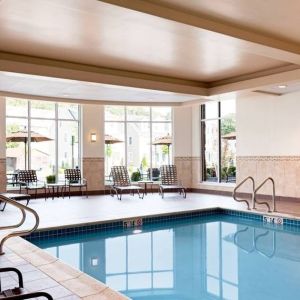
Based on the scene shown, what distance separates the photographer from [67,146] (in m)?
12.3

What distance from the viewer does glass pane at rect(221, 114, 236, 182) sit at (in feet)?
38.5

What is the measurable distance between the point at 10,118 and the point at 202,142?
6.29 meters

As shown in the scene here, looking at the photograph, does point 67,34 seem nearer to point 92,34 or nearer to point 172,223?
point 92,34

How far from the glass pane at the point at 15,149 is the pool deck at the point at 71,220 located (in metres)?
1.67

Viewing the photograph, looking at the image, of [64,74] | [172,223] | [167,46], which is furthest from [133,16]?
[172,223]

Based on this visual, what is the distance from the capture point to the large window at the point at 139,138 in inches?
510

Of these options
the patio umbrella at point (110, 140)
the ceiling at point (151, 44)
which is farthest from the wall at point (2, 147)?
the patio umbrella at point (110, 140)

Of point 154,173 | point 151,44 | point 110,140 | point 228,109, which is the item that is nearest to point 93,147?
point 110,140

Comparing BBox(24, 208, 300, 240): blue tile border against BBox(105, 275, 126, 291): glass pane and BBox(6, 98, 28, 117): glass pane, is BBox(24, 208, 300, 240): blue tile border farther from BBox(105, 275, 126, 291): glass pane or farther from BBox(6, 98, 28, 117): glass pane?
BBox(6, 98, 28, 117): glass pane

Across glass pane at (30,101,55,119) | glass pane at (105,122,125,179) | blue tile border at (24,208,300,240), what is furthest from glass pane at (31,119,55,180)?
blue tile border at (24,208,300,240)

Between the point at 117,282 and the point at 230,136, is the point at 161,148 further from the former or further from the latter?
the point at 117,282

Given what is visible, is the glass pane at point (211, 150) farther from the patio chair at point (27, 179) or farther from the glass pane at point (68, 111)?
the patio chair at point (27, 179)

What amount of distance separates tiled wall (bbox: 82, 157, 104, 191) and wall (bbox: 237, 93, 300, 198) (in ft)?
14.6

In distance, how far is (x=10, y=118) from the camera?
Result: 11.3m
